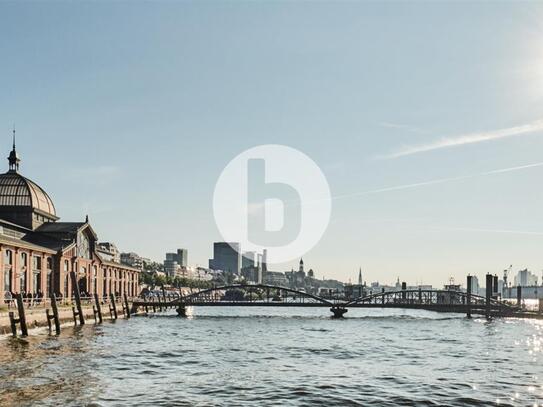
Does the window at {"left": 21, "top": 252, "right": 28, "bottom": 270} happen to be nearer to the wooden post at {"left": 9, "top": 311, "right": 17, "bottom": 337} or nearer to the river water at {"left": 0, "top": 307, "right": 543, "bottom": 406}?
the river water at {"left": 0, "top": 307, "right": 543, "bottom": 406}

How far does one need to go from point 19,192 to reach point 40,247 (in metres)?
19.5

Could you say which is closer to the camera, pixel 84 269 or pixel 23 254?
pixel 23 254

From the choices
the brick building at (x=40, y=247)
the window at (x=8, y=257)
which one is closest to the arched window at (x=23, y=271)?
the brick building at (x=40, y=247)

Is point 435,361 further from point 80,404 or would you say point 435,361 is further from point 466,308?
point 466,308

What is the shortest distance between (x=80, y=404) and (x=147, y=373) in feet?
32.1

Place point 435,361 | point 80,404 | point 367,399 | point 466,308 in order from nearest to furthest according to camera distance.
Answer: point 80,404 → point 367,399 → point 435,361 → point 466,308

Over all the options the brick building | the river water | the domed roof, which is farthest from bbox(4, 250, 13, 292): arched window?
the domed roof

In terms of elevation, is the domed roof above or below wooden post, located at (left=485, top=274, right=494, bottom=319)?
above

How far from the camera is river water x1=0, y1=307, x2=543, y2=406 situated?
31516 millimetres

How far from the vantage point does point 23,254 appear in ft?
270

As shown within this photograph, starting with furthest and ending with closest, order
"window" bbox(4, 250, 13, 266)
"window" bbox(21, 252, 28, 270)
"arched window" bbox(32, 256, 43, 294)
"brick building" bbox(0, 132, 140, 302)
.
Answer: "arched window" bbox(32, 256, 43, 294)
"window" bbox(21, 252, 28, 270)
"brick building" bbox(0, 132, 140, 302)
"window" bbox(4, 250, 13, 266)

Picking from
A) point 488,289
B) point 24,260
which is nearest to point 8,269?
point 24,260

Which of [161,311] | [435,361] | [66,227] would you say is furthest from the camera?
[161,311]

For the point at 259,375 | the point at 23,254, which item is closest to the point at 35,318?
the point at 23,254
